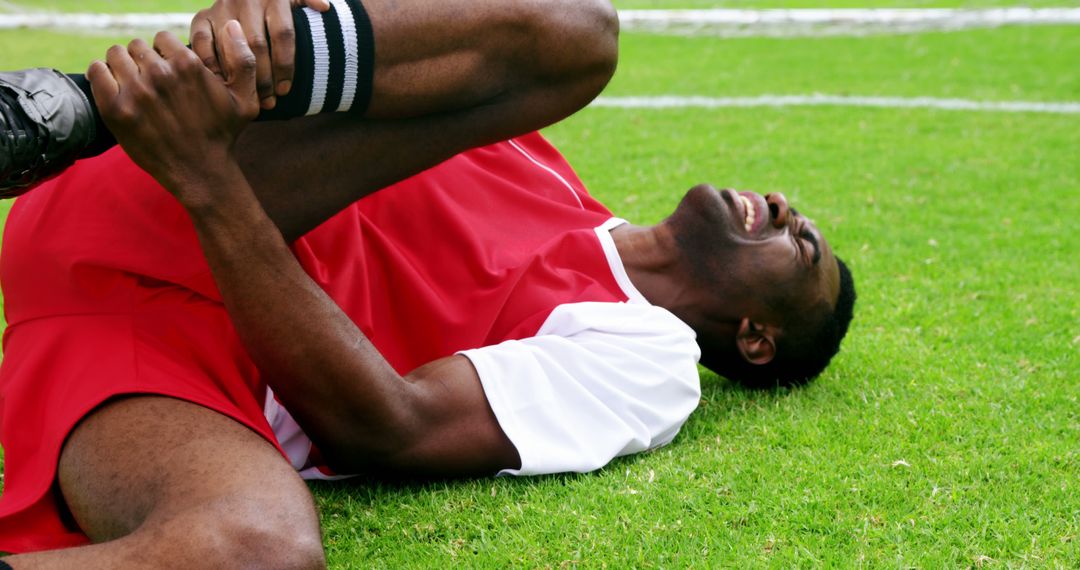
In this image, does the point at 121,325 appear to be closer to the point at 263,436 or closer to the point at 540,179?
the point at 263,436

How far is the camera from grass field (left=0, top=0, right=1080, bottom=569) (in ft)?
9.92

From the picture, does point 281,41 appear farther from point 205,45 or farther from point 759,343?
point 759,343

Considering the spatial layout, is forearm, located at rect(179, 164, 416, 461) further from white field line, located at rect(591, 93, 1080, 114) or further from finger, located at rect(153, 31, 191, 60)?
white field line, located at rect(591, 93, 1080, 114)

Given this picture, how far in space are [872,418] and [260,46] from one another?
2.25 metres

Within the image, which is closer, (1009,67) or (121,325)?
(121,325)

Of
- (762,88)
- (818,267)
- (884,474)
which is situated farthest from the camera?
(762,88)

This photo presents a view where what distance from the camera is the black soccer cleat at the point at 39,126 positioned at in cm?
239

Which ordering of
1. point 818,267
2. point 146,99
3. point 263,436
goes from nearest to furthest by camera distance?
point 146,99, point 263,436, point 818,267

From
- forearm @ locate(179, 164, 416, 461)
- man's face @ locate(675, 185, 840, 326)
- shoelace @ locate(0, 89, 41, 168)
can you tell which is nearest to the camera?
shoelace @ locate(0, 89, 41, 168)

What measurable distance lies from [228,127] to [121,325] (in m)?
0.65

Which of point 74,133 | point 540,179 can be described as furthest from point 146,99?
point 540,179

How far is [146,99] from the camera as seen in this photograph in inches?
97.7

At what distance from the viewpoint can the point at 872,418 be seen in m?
3.81

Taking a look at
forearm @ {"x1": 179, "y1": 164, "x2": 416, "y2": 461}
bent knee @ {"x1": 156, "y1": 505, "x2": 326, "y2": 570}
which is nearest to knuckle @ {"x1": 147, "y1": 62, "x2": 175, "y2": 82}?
forearm @ {"x1": 179, "y1": 164, "x2": 416, "y2": 461}
